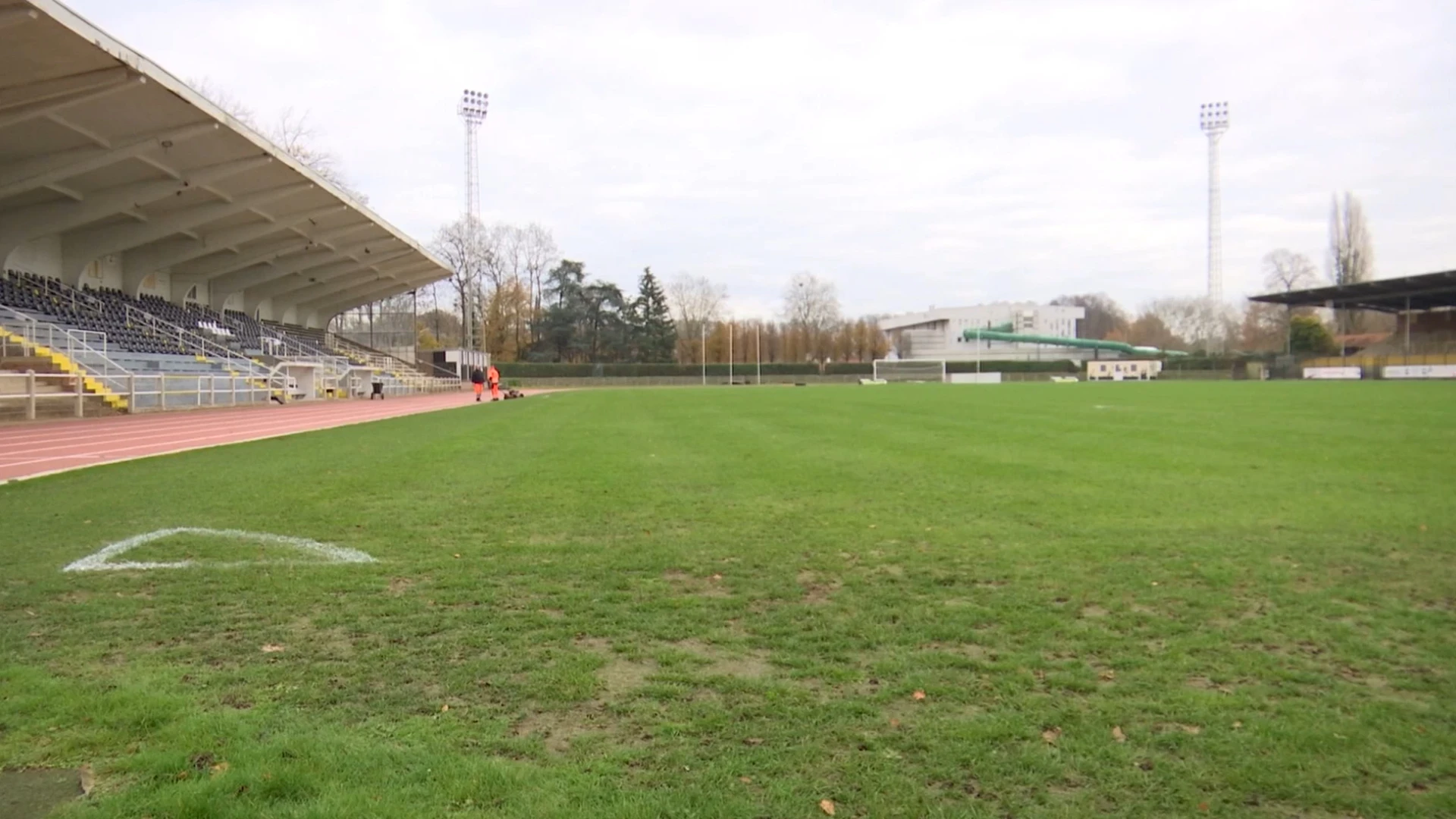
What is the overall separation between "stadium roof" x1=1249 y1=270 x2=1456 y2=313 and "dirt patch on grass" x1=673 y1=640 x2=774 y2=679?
7504 cm

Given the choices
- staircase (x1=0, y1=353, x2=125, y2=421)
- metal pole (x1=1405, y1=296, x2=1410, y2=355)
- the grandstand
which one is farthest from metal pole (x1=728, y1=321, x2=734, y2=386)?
staircase (x1=0, y1=353, x2=125, y2=421)

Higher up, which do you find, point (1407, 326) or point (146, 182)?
point (146, 182)

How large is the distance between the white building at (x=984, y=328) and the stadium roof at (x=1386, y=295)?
4077cm

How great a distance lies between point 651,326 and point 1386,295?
6647 centimetres

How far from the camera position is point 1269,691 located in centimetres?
369

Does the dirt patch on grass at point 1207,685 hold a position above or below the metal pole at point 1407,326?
below

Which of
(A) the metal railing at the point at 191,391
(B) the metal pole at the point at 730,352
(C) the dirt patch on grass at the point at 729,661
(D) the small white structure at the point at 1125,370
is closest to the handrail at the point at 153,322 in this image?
(A) the metal railing at the point at 191,391

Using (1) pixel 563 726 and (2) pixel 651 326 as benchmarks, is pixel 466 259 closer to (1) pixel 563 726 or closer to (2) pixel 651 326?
(2) pixel 651 326

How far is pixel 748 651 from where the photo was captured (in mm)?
4277

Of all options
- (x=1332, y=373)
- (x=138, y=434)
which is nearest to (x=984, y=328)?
(x=1332, y=373)

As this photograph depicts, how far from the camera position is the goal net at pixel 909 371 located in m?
88.9

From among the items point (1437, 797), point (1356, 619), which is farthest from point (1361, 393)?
point (1437, 797)

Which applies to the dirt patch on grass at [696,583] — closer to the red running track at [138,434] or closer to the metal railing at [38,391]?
the red running track at [138,434]

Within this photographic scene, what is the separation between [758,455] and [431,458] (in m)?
5.29
